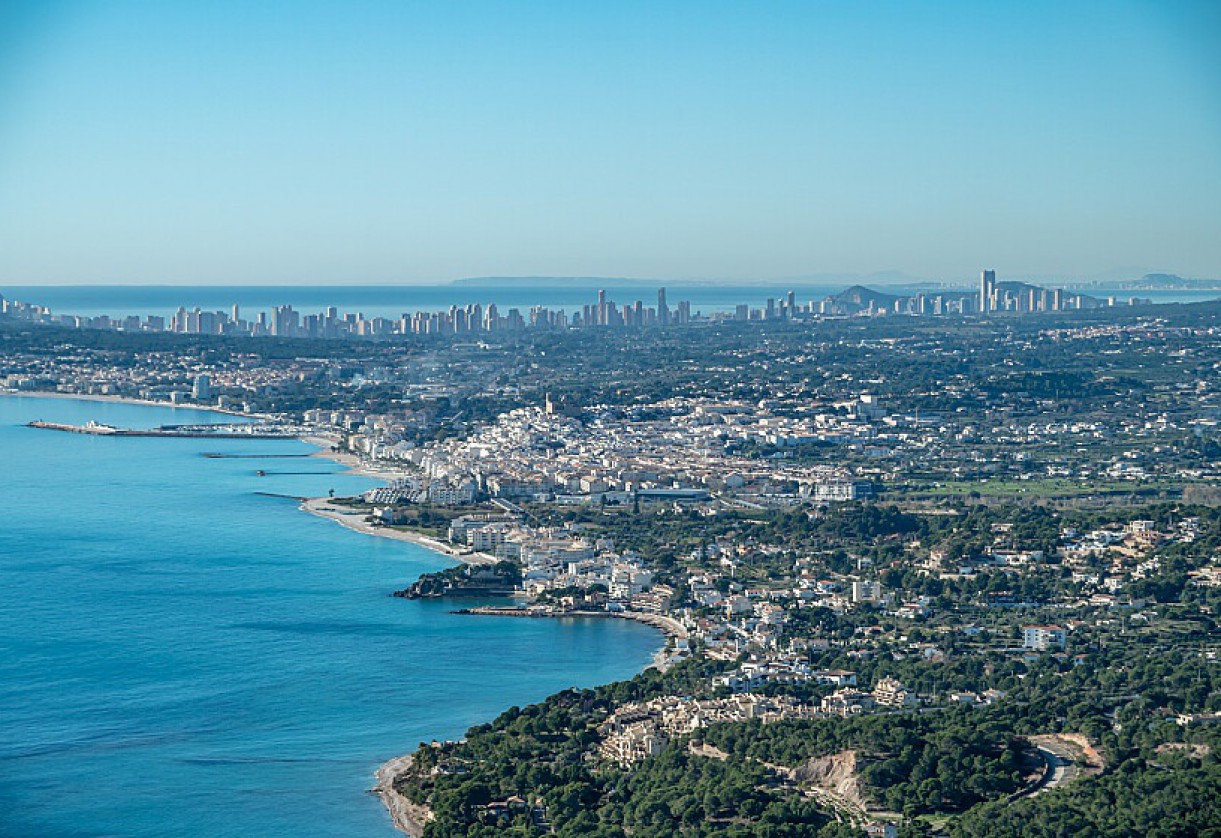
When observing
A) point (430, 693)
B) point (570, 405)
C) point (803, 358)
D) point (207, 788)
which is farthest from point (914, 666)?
point (803, 358)

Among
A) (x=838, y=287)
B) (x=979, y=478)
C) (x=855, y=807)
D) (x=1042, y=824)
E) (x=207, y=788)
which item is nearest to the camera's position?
(x=1042, y=824)

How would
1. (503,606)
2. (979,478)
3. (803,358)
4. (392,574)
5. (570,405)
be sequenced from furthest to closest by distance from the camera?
(803,358)
(570,405)
(979,478)
(392,574)
(503,606)

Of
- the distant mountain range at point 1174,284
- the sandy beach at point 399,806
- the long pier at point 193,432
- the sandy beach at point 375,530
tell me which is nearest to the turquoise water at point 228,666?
the sandy beach at point 399,806

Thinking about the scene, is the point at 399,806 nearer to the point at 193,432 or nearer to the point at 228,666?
the point at 228,666

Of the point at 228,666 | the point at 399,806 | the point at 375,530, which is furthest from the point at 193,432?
the point at 399,806

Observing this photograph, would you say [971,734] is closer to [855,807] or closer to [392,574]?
[855,807]

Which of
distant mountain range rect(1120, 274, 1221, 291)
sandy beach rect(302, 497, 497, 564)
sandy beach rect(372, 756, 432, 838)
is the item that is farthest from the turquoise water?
distant mountain range rect(1120, 274, 1221, 291)

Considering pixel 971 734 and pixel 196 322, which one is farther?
pixel 196 322
